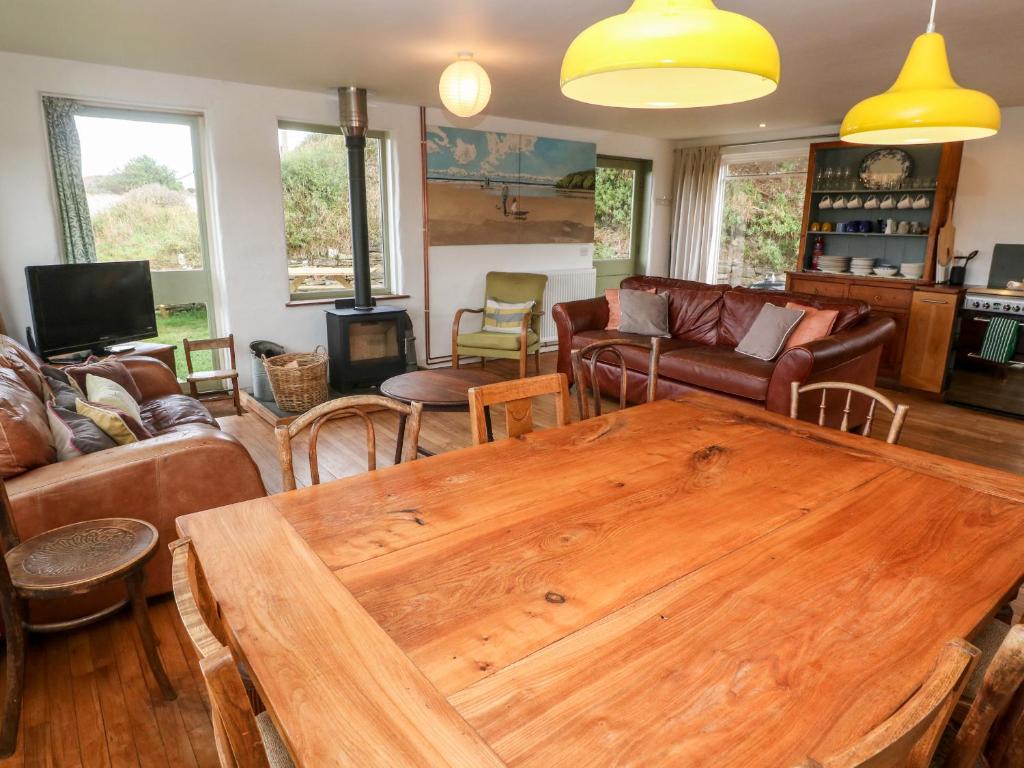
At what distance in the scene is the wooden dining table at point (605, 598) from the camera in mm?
777

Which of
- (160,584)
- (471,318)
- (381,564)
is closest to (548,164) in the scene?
(471,318)

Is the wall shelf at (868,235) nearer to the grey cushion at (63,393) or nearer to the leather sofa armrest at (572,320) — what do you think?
the leather sofa armrest at (572,320)

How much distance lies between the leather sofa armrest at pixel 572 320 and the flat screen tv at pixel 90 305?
9.51ft

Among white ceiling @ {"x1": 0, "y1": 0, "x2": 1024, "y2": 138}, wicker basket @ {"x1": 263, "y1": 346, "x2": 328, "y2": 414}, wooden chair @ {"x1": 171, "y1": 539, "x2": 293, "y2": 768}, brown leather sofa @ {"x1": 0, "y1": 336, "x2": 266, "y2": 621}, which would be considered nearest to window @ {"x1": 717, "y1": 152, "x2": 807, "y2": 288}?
white ceiling @ {"x1": 0, "y1": 0, "x2": 1024, "y2": 138}

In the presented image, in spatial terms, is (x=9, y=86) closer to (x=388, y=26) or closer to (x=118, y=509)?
(x=388, y=26)

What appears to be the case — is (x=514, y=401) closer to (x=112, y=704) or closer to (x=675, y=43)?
(x=675, y=43)

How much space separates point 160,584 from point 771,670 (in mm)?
2136

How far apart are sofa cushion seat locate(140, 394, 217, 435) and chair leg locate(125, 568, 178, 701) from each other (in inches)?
52.0

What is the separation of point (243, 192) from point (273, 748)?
4.42m

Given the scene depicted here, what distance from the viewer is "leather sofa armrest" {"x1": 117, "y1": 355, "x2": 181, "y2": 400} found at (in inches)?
139

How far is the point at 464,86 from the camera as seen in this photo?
3422 mm

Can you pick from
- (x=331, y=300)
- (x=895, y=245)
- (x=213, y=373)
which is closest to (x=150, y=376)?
(x=213, y=373)

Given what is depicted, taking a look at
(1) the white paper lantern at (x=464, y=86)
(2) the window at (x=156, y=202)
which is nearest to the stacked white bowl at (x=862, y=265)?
(1) the white paper lantern at (x=464, y=86)

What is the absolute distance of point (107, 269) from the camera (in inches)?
154
